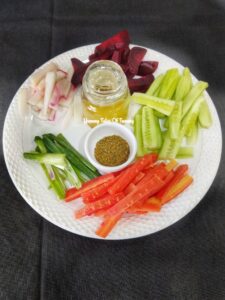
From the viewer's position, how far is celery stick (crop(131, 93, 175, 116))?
4.06 feet

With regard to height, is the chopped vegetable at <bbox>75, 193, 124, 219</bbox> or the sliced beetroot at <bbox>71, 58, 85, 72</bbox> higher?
the sliced beetroot at <bbox>71, 58, 85, 72</bbox>

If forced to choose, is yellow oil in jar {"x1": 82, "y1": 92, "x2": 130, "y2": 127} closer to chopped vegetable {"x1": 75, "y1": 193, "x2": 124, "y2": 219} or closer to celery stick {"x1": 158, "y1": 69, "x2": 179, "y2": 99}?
celery stick {"x1": 158, "y1": 69, "x2": 179, "y2": 99}

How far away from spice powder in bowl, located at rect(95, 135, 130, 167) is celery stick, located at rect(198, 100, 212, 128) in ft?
0.88

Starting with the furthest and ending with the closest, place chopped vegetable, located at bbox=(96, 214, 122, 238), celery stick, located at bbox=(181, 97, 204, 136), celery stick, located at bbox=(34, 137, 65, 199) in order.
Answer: celery stick, located at bbox=(181, 97, 204, 136) → celery stick, located at bbox=(34, 137, 65, 199) → chopped vegetable, located at bbox=(96, 214, 122, 238)

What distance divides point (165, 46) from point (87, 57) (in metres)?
0.38

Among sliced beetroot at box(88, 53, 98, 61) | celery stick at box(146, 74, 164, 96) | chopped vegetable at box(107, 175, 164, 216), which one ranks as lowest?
chopped vegetable at box(107, 175, 164, 216)

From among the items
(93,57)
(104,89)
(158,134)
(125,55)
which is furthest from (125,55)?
(158,134)

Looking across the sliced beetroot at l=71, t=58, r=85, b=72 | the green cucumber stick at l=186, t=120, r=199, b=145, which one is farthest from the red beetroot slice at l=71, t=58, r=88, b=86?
the green cucumber stick at l=186, t=120, r=199, b=145

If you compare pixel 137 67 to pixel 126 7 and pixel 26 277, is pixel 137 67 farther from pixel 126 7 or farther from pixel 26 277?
pixel 26 277

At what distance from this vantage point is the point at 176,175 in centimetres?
113

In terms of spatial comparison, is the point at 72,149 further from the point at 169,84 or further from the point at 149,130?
the point at 169,84

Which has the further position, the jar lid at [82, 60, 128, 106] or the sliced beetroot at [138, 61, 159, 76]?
the sliced beetroot at [138, 61, 159, 76]

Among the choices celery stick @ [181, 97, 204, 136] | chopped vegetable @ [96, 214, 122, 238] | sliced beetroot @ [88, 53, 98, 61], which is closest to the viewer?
chopped vegetable @ [96, 214, 122, 238]

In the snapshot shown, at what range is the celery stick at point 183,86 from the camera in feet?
4.27
